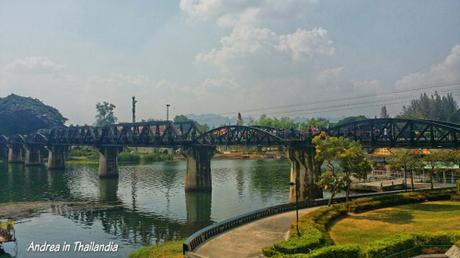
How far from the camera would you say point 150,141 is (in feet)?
407

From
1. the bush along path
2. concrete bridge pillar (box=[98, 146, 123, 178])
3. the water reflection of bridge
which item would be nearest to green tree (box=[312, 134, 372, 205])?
the bush along path

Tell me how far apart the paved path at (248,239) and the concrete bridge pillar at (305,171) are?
2934 centimetres

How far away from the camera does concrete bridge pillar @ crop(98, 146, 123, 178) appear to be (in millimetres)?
130500

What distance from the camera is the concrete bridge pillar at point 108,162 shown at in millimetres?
130500

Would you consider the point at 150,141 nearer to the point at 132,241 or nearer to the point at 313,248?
the point at 132,241

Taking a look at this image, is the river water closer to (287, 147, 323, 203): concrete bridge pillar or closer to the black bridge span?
(287, 147, 323, 203): concrete bridge pillar

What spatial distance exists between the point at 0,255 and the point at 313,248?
3534 cm

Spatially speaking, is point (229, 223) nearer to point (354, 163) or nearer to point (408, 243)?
point (408, 243)

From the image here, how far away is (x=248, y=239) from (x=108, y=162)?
10327 centimetres

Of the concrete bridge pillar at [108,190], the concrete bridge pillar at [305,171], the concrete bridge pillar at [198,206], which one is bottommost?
the concrete bridge pillar at [198,206]

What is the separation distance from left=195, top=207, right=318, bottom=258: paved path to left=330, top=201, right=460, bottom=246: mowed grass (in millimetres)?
5488

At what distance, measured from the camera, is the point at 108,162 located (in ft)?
435

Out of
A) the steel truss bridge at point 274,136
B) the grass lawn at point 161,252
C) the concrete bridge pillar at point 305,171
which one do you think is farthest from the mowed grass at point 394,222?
the concrete bridge pillar at point 305,171

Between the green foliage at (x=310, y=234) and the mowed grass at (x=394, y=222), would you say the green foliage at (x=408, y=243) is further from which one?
the mowed grass at (x=394, y=222)
